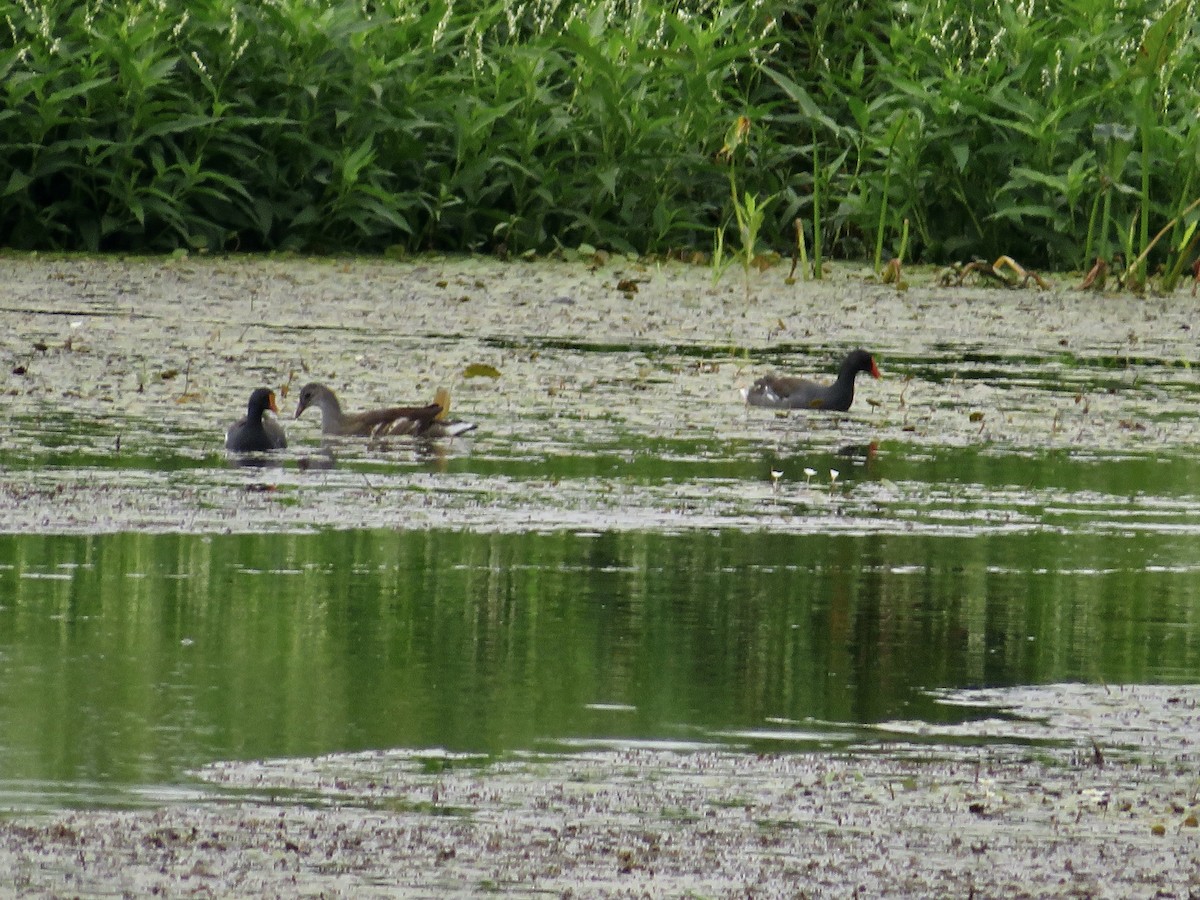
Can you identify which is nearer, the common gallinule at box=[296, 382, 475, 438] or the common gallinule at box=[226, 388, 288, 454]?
the common gallinule at box=[226, 388, 288, 454]

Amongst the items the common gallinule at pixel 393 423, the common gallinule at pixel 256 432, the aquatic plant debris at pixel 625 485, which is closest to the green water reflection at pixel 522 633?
the aquatic plant debris at pixel 625 485

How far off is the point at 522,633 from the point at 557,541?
4.18ft

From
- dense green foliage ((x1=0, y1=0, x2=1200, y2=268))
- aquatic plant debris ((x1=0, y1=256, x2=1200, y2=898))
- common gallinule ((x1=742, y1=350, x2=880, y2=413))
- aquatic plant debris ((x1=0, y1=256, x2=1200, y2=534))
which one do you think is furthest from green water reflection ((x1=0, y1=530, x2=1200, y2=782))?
dense green foliage ((x1=0, y1=0, x2=1200, y2=268))

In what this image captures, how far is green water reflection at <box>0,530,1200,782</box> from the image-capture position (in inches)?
190

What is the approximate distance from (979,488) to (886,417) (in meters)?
1.89

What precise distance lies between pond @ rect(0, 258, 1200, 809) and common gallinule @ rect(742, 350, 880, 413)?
0.08 metres

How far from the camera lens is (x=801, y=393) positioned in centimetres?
1008

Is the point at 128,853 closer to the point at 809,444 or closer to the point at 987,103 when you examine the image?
Answer: the point at 809,444

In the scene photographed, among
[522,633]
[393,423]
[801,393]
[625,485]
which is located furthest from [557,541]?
[801,393]

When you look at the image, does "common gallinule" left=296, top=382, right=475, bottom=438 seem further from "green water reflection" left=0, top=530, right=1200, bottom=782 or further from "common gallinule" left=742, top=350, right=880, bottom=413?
"green water reflection" left=0, top=530, right=1200, bottom=782

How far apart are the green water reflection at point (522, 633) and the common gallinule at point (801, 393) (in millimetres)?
2819

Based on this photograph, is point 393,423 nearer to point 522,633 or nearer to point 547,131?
point 522,633

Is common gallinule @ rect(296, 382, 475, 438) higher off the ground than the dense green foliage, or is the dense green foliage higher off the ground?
the dense green foliage

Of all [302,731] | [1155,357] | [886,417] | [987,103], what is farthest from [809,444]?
[987,103]
